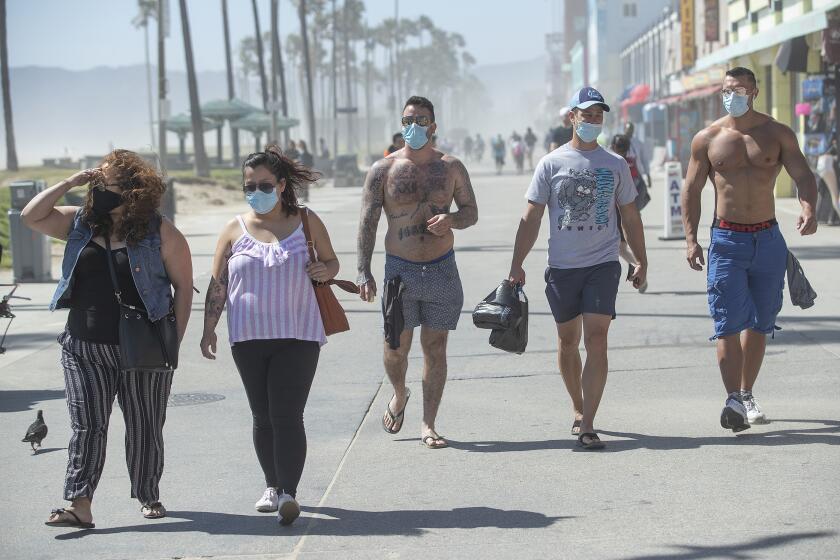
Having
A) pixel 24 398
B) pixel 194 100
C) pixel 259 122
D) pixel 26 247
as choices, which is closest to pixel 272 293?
pixel 24 398

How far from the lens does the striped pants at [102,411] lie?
20.3 ft

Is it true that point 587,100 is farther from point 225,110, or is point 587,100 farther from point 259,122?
point 225,110

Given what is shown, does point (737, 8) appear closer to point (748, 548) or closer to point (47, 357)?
point (47, 357)

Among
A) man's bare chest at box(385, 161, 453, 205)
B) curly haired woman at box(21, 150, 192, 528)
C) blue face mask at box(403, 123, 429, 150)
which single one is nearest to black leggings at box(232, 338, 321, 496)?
curly haired woman at box(21, 150, 192, 528)

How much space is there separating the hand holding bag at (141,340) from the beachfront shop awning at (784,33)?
17.4 meters

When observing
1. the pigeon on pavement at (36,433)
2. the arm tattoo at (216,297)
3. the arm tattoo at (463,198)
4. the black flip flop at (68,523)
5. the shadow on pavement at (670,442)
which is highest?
the arm tattoo at (463,198)

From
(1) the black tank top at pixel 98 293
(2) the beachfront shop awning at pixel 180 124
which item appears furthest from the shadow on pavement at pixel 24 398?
(2) the beachfront shop awning at pixel 180 124

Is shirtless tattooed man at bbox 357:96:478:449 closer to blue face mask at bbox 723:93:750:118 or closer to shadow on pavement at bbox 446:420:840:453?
shadow on pavement at bbox 446:420:840:453

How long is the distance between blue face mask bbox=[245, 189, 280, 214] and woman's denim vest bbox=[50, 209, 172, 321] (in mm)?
432

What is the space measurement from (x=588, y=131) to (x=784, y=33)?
19347 millimetres

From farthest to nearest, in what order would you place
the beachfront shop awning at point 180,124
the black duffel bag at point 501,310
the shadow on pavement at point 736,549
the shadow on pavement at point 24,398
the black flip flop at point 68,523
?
the beachfront shop awning at point 180,124
the shadow on pavement at point 24,398
the black duffel bag at point 501,310
the black flip flop at point 68,523
the shadow on pavement at point 736,549

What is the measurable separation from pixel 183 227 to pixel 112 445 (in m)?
21.1

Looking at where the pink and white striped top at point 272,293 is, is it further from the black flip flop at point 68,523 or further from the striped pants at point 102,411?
the black flip flop at point 68,523

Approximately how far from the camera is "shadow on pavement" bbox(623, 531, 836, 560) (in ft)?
17.9
